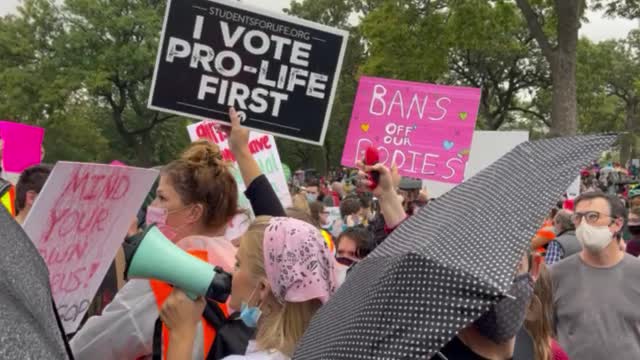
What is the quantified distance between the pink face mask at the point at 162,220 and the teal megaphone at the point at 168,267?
0.73m

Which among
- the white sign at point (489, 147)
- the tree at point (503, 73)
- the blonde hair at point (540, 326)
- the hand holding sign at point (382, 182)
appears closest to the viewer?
the blonde hair at point (540, 326)

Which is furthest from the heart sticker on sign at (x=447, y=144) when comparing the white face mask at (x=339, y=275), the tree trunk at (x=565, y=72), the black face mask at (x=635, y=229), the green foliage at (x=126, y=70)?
the green foliage at (x=126, y=70)

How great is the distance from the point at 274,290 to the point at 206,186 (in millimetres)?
804

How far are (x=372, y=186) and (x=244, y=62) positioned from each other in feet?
2.91

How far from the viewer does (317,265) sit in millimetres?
2260

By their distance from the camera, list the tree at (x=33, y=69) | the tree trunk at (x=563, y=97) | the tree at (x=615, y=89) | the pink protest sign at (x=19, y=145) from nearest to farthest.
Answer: the pink protest sign at (x=19, y=145) < the tree trunk at (x=563, y=97) < the tree at (x=615, y=89) < the tree at (x=33, y=69)

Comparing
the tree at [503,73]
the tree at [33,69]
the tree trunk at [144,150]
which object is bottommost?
the tree trunk at [144,150]

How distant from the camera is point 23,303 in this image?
72 cm

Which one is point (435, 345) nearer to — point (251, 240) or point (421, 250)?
point (421, 250)

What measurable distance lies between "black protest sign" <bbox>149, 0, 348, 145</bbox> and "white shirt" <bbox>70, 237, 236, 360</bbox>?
1409 mm

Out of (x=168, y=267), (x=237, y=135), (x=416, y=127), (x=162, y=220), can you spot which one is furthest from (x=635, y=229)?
(x=168, y=267)

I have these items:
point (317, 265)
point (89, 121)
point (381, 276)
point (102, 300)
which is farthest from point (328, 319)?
point (89, 121)

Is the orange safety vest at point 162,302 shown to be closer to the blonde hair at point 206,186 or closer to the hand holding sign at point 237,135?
the blonde hair at point 206,186

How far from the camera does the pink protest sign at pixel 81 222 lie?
2.15m
